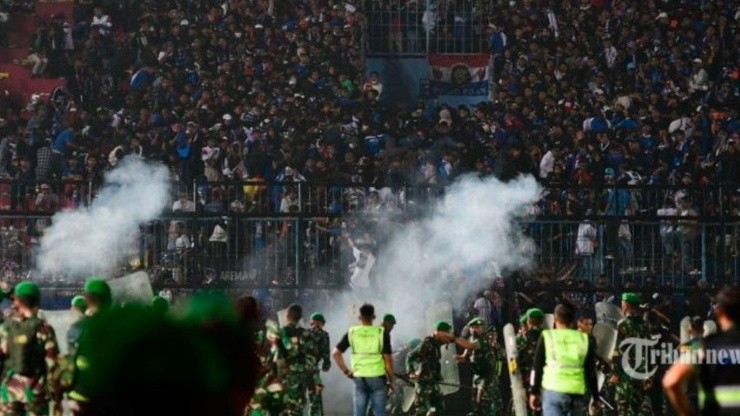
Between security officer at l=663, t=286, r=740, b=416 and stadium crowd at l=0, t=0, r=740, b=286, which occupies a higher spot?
stadium crowd at l=0, t=0, r=740, b=286

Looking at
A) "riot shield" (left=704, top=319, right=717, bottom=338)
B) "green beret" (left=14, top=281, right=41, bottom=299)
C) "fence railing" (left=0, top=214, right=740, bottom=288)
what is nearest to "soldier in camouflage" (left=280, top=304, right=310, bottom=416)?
"fence railing" (left=0, top=214, right=740, bottom=288)

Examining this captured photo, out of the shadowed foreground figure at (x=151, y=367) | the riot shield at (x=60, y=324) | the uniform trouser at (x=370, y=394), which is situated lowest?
the uniform trouser at (x=370, y=394)

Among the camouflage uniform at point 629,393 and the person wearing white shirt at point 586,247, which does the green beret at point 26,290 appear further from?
the person wearing white shirt at point 586,247

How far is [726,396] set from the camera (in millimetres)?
5895

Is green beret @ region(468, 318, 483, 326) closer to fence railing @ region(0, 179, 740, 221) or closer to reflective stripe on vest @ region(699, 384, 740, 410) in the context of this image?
fence railing @ region(0, 179, 740, 221)

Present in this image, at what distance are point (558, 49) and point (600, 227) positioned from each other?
7633 millimetres

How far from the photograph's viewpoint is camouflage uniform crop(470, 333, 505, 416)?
15688mm

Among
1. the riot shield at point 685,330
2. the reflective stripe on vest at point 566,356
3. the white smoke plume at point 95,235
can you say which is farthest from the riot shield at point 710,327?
the white smoke plume at point 95,235

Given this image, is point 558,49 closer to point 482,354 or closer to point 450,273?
→ point 450,273

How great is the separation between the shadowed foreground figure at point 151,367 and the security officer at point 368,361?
38.7 ft

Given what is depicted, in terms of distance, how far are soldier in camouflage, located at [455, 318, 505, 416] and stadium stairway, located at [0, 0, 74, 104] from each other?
1073 centimetres

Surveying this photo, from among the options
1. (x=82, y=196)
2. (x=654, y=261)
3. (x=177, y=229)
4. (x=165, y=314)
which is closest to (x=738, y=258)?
(x=654, y=261)

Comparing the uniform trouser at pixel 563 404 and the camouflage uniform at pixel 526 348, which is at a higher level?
the camouflage uniform at pixel 526 348

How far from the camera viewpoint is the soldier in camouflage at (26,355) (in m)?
10.0
